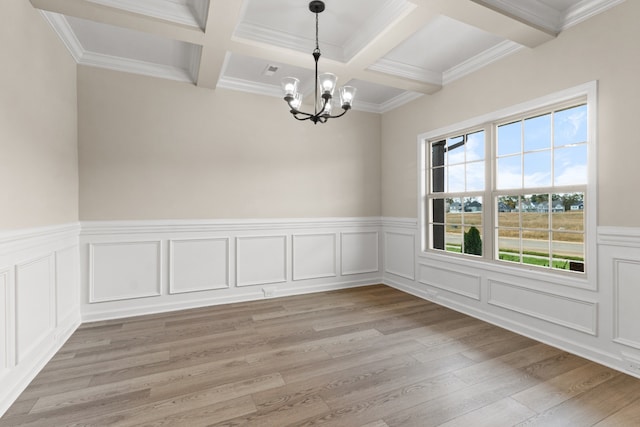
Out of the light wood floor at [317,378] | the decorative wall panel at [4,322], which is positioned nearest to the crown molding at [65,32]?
the decorative wall panel at [4,322]

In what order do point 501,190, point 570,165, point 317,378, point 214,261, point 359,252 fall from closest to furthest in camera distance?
point 317,378 → point 570,165 → point 501,190 → point 214,261 → point 359,252

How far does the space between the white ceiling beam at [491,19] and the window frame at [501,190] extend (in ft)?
1.70

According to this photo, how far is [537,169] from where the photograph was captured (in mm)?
2973

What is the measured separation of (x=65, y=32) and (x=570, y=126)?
458 centimetres

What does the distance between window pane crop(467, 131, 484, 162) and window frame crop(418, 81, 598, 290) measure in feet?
0.27

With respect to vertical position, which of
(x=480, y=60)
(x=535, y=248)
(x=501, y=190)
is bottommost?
(x=535, y=248)

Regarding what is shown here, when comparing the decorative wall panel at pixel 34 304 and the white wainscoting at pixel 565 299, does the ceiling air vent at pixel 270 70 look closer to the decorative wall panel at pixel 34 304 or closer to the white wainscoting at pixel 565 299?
the decorative wall panel at pixel 34 304

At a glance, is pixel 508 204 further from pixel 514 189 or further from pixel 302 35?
pixel 302 35

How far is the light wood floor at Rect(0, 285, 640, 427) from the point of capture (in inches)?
71.3

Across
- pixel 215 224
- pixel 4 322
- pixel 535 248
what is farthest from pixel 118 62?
pixel 535 248

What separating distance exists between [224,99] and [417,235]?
3.10 metres

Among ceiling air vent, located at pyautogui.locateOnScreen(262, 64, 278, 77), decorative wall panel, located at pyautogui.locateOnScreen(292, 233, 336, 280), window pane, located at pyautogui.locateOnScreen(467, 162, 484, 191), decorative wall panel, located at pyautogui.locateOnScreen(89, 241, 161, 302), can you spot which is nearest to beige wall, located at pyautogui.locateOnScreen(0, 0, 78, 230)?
decorative wall panel, located at pyautogui.locateOnScreen(89, 241, 161, 302)

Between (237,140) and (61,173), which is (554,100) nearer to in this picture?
(237,140)

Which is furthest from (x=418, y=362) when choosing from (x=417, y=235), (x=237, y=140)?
(x=237, y=140)
